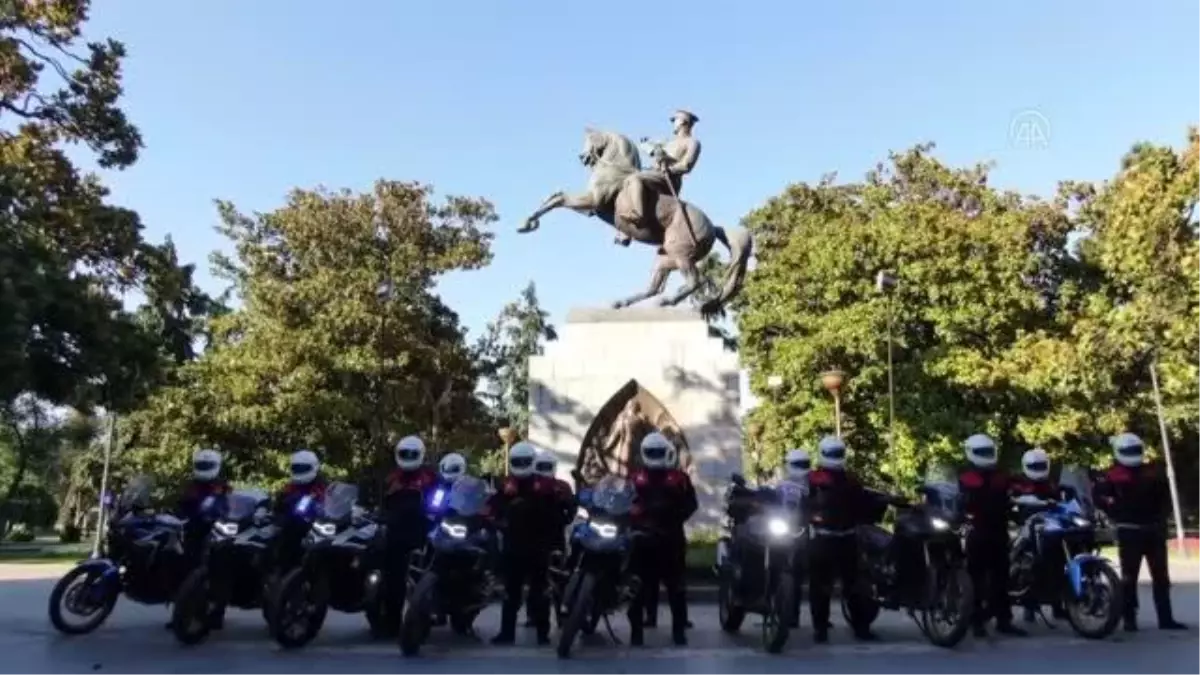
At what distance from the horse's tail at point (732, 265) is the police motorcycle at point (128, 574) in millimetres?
8558

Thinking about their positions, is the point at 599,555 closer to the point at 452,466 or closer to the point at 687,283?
the point at 452,466

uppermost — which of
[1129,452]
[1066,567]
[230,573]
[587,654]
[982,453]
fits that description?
[1129,452]

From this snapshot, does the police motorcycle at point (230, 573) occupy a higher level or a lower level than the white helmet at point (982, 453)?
lower

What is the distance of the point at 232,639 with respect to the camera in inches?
341

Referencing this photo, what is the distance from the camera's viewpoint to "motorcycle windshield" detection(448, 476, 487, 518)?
814 centimetres

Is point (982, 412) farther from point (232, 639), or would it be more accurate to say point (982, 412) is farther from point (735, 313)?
point (232, 639)

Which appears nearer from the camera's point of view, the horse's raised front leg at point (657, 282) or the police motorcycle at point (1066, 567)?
the police motorcycle at point (1066, 567)

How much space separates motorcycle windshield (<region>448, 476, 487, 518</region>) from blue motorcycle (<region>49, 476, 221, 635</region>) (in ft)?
7.38

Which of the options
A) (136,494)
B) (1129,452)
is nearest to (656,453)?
(1129,452)

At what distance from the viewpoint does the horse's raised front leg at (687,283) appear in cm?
1525

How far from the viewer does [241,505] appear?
870 cm

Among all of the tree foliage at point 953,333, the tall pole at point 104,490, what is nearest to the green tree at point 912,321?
the tree foliage at point 953,333

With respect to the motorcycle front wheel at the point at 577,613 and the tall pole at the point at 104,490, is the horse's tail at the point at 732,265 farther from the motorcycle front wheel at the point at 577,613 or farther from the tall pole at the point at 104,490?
the tall pole at the point at 104,490

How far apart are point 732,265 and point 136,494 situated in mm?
9118
